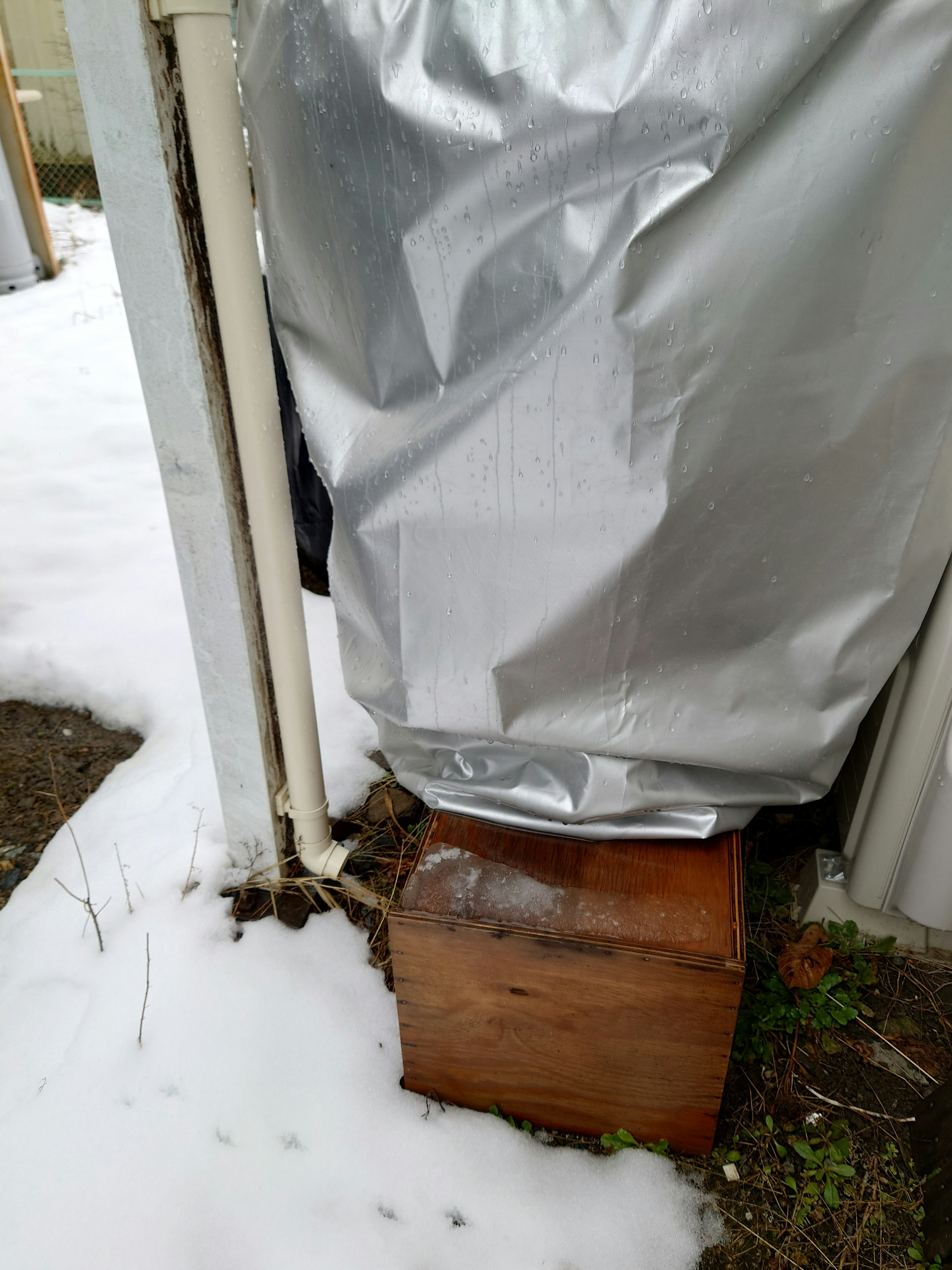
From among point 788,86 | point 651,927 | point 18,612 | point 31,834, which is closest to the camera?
point 788,86

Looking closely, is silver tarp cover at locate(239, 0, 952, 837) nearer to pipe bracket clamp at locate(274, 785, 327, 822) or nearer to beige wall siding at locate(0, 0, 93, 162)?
pipe bracket clamp at locate(274, 785, 327, 822)

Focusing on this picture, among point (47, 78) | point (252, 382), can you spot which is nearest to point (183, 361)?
point (252, 382)

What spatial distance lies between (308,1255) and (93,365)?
4.46 metres

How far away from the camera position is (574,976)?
4.28 ft

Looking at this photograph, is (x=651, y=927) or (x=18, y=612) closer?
(x=651, y=927)

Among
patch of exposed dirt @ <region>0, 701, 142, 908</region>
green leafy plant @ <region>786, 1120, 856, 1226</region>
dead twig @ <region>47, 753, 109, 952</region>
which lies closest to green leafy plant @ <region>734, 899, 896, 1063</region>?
green leafy plant @ <region>786, 1120, 856, 1226</region>

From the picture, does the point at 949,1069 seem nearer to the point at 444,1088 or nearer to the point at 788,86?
the point at 444,1088

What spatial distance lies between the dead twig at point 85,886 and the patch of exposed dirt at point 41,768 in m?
0.01

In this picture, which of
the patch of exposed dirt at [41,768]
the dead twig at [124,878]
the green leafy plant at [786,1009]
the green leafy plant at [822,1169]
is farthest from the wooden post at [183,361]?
the green leafy plant at [822,1169]

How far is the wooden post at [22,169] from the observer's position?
16.7ft

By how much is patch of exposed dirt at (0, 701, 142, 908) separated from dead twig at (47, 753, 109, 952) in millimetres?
15

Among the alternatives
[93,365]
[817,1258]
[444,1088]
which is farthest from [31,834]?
[93,365]

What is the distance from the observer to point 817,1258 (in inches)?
52.2

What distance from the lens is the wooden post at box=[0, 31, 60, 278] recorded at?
201 inches
